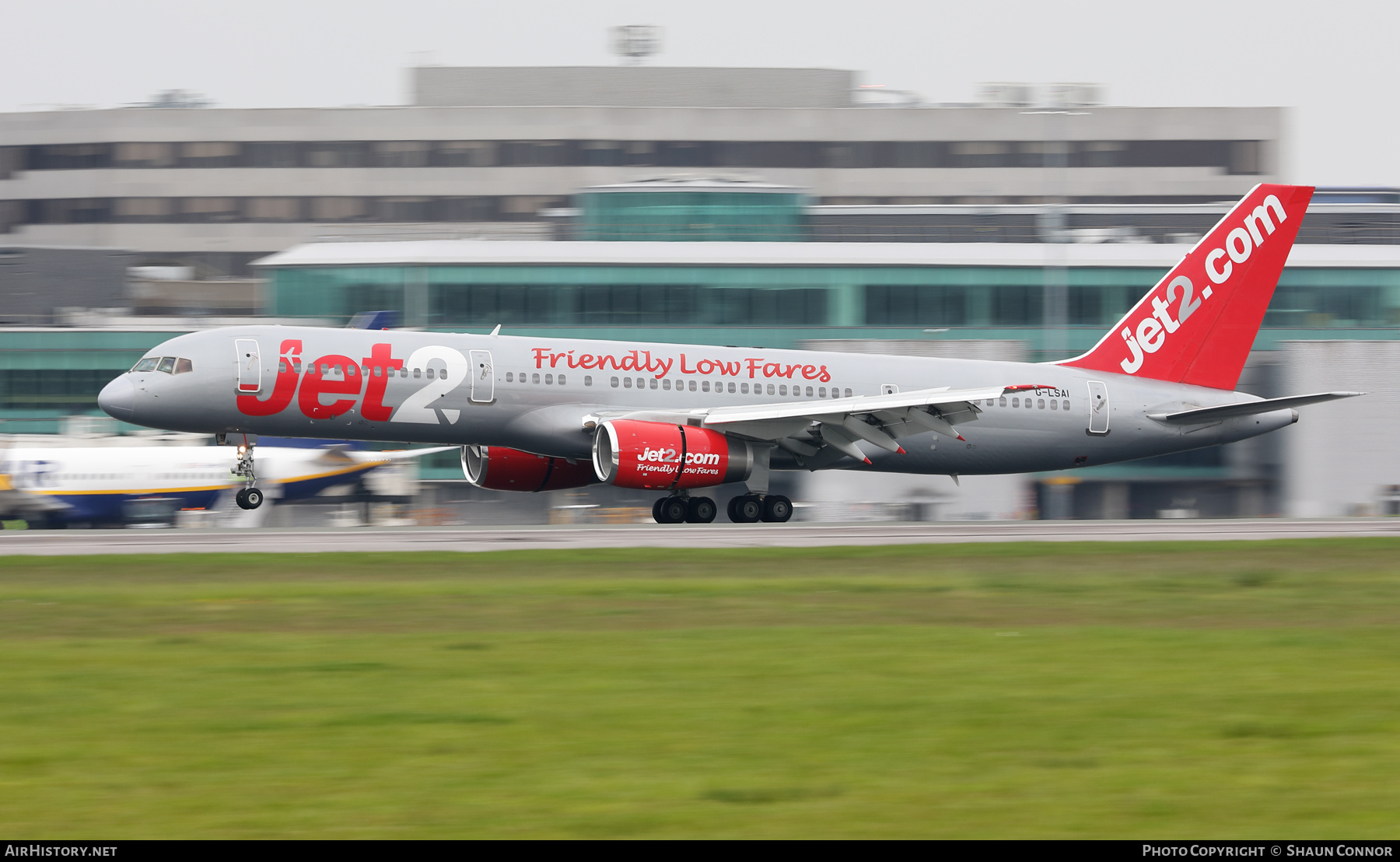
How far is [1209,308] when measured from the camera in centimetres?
3697

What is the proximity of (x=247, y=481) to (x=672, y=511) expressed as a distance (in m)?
9.08

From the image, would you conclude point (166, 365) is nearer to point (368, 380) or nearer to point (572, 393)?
point (368, 380)

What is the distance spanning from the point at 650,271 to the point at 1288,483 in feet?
72.2

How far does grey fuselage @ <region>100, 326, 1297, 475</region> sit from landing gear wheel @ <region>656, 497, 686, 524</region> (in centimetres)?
213

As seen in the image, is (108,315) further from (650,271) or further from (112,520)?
(650,271)

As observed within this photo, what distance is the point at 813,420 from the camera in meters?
32.3

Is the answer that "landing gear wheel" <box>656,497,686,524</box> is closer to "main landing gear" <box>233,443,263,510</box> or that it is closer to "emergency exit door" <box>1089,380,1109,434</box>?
"main landing gear" <box>233,443,263,510</box>

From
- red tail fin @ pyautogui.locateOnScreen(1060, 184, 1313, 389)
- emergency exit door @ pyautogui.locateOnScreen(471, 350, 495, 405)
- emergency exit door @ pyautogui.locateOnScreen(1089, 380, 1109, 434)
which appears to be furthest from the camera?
red tail fin @ pyautogui.locateOnScreen(1060, 184, 1313, 389)

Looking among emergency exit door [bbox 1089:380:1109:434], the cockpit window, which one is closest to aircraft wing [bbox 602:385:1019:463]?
emergency exit door [bbox 1089:380:1109:434]

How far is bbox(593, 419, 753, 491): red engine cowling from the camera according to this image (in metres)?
30.2

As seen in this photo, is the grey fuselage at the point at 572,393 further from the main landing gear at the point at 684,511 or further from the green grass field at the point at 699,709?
the green grass field at the point at 699,709

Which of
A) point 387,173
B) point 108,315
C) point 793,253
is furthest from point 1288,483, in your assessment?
point 387,173

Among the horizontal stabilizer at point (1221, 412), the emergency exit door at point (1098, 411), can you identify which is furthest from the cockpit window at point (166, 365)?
the horizontal stabilizer at point (1221, 412)

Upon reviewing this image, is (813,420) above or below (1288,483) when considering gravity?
above
